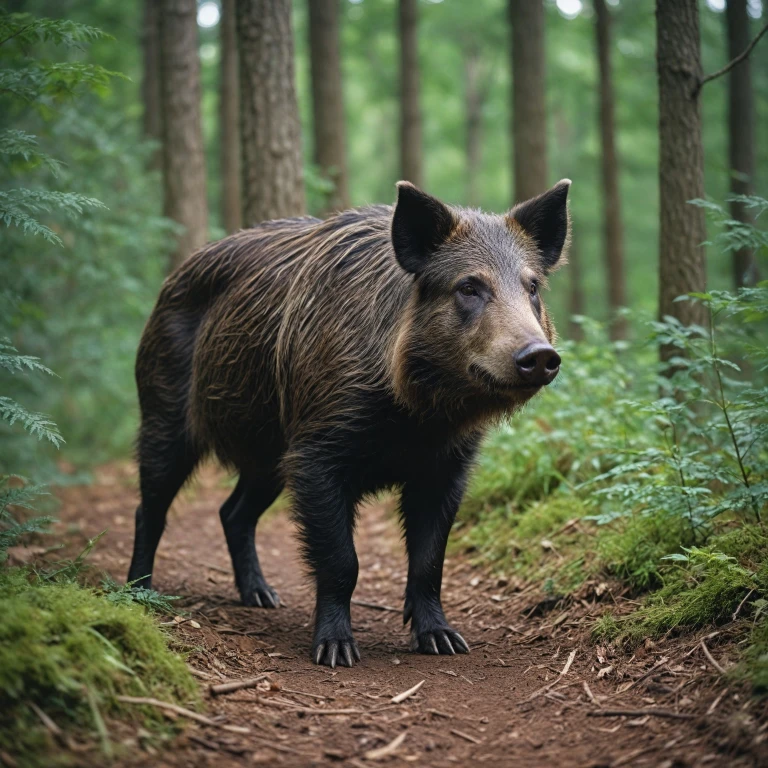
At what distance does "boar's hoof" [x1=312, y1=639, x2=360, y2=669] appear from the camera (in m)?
4.67

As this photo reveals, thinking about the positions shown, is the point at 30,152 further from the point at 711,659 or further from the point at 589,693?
the point at 711,659

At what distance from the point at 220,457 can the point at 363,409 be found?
5.29 ft

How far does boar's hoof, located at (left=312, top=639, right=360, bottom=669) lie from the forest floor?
7cm

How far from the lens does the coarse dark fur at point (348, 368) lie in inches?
185

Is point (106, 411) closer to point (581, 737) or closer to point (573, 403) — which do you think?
→ point (573, 403)

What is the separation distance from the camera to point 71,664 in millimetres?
3217

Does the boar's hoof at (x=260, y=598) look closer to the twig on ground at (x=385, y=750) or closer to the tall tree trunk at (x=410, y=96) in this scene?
the twig on ground at (x=385, y=750)

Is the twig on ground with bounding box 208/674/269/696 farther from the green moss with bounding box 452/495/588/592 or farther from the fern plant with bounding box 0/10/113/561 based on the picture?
the green moss with bounding box 452/495/588/592

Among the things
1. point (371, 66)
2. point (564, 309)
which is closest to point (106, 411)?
point (371, 66)

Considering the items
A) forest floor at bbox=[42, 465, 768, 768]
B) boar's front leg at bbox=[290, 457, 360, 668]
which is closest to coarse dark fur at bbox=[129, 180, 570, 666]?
boar's front leg at bbox=[290, 457, 360, 668]

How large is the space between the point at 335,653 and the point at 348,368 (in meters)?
1.64

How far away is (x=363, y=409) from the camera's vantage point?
485 cm

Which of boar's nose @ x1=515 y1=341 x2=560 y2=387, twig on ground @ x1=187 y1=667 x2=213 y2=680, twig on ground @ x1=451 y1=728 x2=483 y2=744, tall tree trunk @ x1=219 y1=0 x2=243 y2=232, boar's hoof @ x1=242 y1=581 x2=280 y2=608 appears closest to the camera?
twig on ground @ x1=451 y1=728 x2=483 y2=744

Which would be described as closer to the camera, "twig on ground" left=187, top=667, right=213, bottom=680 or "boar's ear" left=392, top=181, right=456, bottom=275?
"twig on ground" left=187, top=667, right=213, bottom=680
